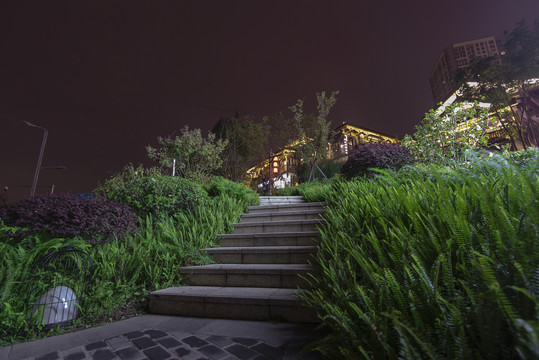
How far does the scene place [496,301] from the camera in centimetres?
90

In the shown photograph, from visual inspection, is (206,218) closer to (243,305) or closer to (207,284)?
(207,284)

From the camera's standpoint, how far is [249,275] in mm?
3146

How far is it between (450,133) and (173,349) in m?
6.50

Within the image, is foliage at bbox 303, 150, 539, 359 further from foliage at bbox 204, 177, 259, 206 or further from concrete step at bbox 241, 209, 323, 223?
foliage at bbox 204, 177, 259, 206

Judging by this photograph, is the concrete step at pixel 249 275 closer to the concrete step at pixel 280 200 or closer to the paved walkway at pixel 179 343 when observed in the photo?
the paved walkway at pixel 179 343

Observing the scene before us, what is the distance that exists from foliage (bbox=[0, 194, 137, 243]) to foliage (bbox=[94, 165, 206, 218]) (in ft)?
3.98

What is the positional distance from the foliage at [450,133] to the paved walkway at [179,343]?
5078 mm

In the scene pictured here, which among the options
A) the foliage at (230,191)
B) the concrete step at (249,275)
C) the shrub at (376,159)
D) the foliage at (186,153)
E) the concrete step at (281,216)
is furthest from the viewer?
the foliage at (186,153)

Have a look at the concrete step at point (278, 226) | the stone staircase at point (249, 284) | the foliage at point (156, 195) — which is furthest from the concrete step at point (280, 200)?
the stone staircase at point (249, 284)

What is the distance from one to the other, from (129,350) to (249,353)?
39.1 inches

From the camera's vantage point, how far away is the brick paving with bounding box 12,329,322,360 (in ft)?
6.08

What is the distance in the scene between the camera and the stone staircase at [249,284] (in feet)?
8.25

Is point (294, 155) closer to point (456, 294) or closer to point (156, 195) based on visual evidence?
point (156, 195)

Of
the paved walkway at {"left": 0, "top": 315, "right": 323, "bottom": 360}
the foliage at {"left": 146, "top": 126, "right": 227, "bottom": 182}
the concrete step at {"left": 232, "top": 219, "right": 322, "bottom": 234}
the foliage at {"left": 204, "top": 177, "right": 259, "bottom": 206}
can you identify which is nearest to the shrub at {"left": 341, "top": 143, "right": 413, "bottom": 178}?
the concrete step at {"left": 232, "top": 219, "right": 322, "bottom": 234}
